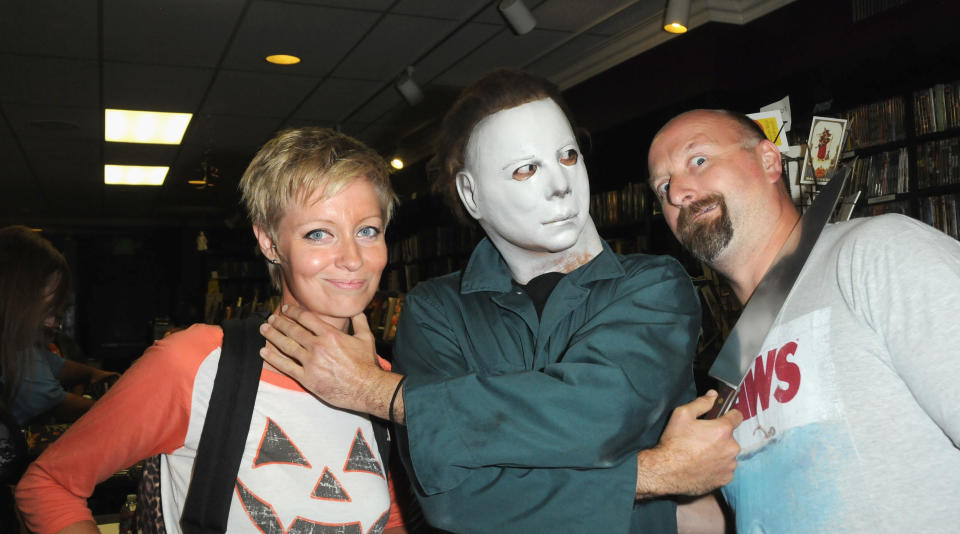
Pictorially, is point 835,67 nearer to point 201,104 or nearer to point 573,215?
point 573,215

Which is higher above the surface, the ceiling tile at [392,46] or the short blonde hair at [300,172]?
the ceiling tile at [392,46]

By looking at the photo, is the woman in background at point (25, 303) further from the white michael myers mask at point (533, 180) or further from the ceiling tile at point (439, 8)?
the ceiling tile at point (439, 8)

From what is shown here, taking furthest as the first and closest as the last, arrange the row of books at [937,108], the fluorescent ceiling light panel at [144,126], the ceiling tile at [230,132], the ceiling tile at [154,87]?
the ceiling tile at [230,132] < the fluorescent ceiling light panel at [144,126] < the ceiling tile at [154,87] < the row of books at [937,108]

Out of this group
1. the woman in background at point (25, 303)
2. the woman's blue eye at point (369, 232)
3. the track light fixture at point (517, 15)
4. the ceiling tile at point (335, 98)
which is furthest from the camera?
the ceiling tile at point (335, 98)

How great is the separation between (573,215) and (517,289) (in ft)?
0.60

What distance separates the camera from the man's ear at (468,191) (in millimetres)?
1439

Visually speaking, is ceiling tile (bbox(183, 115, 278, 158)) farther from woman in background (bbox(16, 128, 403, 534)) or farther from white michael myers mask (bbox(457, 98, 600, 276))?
white michael myers mask (bbox(457, 98, 600, 276))

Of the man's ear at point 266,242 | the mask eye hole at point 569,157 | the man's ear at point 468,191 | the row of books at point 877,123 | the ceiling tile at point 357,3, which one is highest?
the ceiling tile at point 357,3

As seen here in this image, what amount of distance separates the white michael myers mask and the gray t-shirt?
0.42 m

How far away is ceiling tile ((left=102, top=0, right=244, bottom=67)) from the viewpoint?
13.7ft

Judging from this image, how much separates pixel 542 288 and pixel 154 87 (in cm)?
519

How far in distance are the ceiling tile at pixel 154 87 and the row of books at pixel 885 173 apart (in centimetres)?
438

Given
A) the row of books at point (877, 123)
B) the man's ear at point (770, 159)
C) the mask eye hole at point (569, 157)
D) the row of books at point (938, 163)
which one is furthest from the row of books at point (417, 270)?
the mask eye hole at point (569, 157)

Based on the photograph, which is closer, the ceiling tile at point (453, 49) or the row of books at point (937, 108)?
the row of books at point (937, 108)
